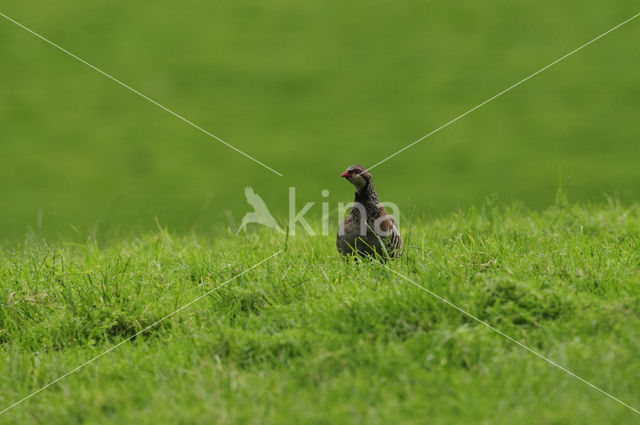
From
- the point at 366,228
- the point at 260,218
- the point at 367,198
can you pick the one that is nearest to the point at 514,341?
the point at 366,228

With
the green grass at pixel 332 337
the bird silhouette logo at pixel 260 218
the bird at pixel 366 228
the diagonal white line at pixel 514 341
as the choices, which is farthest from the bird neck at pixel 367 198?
the bird silhouette logo at pixel 260 218

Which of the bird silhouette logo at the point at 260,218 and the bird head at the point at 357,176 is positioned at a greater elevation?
the bird head at the point at 357,176

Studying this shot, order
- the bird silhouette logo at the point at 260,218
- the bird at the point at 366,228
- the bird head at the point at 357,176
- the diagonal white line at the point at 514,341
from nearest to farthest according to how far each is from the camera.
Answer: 1. the diagonal white line at the point at 514,341
2. the bird at the point at 366,228
3. the bird head at the point at 357,176
4. the bird silhouette logo at the point at 260,218

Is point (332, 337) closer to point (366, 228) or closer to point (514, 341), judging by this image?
point (514, 341)

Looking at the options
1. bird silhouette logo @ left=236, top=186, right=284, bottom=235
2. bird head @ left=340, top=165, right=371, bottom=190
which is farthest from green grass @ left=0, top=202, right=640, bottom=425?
bird silhouette logo @ left=236, top=186, right=284, bottom=235

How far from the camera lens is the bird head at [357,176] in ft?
19.5

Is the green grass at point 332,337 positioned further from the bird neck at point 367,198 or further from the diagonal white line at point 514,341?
the bird neck at point 367,198

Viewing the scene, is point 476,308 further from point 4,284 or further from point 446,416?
point 4,284

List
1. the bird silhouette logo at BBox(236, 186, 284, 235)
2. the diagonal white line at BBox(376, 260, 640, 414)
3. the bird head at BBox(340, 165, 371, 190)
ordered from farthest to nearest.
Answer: the bird silhouette logo at BBox(236, 186, 284, 235), the bird head at BBox(340, 165, 371, 190), the diagonal white line at BBox(376, 260, 640, 414)

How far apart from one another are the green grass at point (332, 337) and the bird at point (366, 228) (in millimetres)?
180

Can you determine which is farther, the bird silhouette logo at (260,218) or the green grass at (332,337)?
the bird silhouette logo at (260,218)

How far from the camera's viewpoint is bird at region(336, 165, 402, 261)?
5832 millimetres

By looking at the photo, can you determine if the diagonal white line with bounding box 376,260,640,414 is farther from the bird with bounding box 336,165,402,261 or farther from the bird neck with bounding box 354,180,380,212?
the bird neck with bounding box 354,180,380,212

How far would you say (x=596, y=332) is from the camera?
15.0 ft
